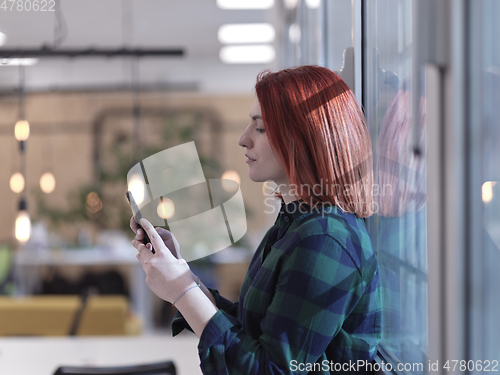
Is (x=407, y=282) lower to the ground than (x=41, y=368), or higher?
higher

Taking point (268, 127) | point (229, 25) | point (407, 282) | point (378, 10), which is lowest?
point (407, 282)

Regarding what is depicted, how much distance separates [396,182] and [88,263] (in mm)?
3766

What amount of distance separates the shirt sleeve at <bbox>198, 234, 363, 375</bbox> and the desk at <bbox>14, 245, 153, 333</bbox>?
342 cm

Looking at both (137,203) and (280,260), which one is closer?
(280,260)

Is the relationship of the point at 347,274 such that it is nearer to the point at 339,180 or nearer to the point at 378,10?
the point at 339,180

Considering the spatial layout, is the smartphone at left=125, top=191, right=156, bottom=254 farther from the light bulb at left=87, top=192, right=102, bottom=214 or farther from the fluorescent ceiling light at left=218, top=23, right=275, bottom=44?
the light bulb at left=87, top=192, right=102, bottom=214

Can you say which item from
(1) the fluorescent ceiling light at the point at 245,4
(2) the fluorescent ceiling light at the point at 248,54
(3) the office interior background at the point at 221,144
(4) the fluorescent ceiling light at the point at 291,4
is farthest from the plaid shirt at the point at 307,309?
(2) the fluorescent ceiling light at the point at 248,54

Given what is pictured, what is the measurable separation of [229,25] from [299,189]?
3777 millimetres

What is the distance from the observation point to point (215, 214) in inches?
34.4

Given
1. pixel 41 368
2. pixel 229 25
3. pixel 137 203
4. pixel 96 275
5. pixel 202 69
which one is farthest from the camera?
pixel 202 69

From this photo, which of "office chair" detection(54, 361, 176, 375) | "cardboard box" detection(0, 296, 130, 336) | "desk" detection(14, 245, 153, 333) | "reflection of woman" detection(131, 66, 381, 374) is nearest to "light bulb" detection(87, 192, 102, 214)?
"desk" detection(14, 245, 153, 333)

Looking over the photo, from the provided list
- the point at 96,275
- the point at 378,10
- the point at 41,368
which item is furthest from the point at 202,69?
the point at 378,10

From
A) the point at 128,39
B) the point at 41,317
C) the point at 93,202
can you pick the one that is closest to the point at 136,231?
the point at 41,317

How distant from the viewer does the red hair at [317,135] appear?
708 millimetres
